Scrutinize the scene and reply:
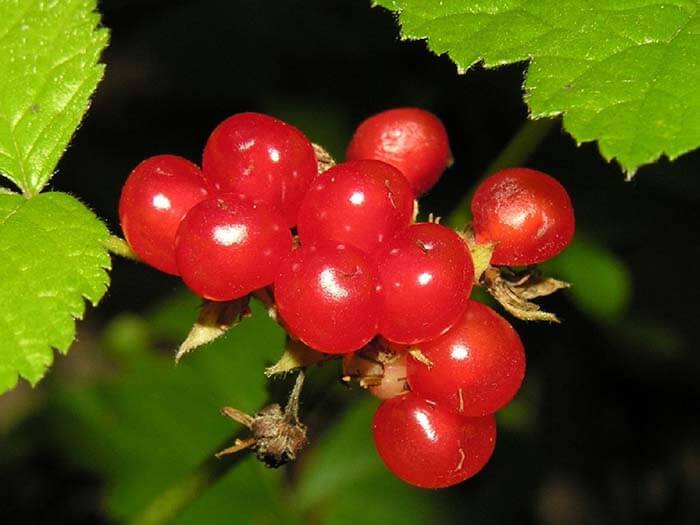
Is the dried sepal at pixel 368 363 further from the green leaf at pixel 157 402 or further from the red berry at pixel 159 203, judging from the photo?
the green leaf at pixel 157 402

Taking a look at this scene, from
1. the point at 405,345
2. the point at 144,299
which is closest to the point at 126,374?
the point at 144,299

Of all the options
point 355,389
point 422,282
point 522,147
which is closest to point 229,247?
point 422,282

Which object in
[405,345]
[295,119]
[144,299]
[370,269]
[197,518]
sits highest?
[370,269]

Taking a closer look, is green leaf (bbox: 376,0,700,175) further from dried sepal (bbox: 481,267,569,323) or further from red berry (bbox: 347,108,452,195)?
dried sepal (bbox: 481,267,569,323)

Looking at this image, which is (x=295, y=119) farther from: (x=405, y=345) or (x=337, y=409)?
(x=405, y=345)

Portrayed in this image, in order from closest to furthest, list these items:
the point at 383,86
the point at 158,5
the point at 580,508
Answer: the point at 383,86 < the point at 158,5 < the point at 580,508
